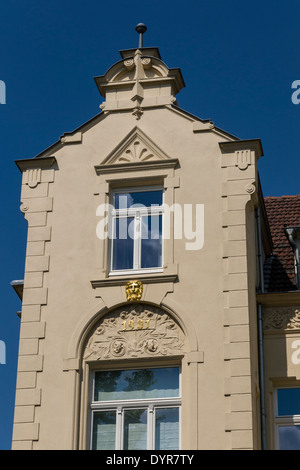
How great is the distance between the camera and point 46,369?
2111cm

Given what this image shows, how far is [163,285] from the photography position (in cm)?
2144

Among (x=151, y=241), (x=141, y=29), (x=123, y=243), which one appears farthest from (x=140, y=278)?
(x=141, y=29)

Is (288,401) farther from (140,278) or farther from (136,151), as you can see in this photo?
(136,151)

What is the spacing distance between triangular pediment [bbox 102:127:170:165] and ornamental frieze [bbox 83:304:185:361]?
128 inches

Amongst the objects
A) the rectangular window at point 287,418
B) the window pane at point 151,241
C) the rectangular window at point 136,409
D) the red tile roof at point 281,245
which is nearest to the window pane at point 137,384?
the rectangular window at point 136,409

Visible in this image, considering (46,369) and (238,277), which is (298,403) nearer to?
(238,277)

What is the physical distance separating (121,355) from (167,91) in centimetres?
599

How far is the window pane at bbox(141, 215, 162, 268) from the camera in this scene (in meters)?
22.0

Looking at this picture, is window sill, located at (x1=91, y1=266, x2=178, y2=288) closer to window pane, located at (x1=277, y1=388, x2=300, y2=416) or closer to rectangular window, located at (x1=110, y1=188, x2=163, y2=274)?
rectangular window, located at (x1=110, y1=188, x2=163, y2=274)

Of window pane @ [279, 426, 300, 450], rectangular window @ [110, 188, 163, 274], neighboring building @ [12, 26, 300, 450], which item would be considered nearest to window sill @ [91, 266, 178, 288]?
neighboring building @ [12, 26, 300, 450]

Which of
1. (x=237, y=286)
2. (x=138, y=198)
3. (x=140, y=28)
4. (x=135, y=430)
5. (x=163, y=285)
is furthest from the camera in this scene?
(x=140, y=28)

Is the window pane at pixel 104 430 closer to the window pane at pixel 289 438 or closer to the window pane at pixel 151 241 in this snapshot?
the window pane at pixel 151 241

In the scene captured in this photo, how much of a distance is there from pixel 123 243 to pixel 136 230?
370mm
